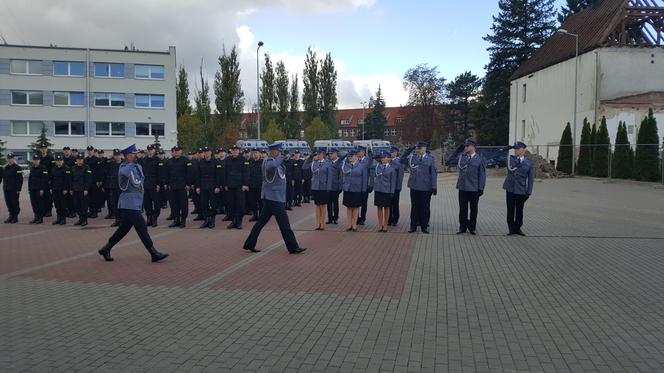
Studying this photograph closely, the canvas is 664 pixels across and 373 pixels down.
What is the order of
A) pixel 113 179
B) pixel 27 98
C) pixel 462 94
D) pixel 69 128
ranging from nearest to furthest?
pixel 113 179 → pixel 27 98 → pixel 69 128 → pixel 462 94

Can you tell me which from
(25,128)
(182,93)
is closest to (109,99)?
(25,128)

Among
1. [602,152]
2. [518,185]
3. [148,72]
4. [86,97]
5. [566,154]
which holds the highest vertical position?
[148,72]

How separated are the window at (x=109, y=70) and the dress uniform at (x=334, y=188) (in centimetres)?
4528

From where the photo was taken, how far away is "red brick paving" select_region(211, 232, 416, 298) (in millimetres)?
7152

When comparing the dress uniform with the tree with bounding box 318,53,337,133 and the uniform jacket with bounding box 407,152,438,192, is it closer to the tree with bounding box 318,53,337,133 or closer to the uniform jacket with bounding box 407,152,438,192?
the uniform jacket with bounding box 407,152,438,192

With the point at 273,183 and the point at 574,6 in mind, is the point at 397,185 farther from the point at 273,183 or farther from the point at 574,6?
the point at 574,6

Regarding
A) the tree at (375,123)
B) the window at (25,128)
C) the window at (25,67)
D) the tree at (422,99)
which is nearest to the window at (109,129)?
the window at (25,128)

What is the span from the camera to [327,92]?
68.5m

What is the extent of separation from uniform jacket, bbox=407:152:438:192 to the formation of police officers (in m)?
0.02

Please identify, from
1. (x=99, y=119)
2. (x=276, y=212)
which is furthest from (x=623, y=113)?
(x=99, y=119)

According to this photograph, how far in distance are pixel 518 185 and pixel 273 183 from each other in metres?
5.33

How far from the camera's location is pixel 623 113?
3738 cm

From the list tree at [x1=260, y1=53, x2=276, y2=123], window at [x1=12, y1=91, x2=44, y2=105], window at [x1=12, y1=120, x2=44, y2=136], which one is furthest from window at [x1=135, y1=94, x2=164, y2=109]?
tree at [x1=260, y1=53, x2=276, y2=123]

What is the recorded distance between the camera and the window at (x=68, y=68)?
51.6m
